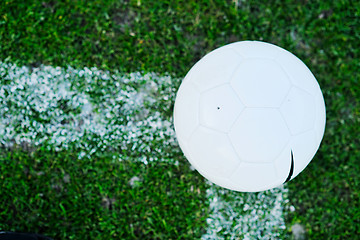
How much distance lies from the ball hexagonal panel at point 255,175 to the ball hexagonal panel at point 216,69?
22.0 inches

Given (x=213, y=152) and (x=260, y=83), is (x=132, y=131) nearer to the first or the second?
(x=213, y=152)

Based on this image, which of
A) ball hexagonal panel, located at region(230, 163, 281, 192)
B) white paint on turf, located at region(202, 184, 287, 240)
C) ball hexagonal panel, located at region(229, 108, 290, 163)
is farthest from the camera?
white paint on turf, located at region(202, 184, 287, 240)

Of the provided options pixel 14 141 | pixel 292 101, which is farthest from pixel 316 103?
pixel 14 141

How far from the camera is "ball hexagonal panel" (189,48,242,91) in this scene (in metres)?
2.10

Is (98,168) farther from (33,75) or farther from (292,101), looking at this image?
(292,101)

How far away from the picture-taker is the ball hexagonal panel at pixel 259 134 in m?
2.00

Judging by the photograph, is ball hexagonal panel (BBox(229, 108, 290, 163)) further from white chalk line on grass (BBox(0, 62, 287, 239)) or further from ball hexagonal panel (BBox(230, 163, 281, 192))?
white chalk line on grass (BBox(0, 62, 287, 239))

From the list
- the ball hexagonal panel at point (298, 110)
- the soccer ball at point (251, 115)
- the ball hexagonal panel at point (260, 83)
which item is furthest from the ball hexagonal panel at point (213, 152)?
the ball hexagonal panel at point (298, 110)

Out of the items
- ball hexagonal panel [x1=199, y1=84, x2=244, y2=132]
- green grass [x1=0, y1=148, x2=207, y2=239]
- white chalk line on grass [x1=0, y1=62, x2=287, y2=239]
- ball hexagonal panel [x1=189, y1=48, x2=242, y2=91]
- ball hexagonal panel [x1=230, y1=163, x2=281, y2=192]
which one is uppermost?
ball hexagonal panel [x1=189, y1=48, x2=242, y2=91]

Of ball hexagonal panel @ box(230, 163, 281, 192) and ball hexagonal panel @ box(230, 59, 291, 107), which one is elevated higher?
ball hexagonal panel @ box(230, 59, 291, 107)

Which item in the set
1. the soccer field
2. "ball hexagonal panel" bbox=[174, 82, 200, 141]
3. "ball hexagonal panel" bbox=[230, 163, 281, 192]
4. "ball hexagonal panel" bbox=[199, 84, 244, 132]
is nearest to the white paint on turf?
the soccer field

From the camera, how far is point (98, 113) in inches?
123

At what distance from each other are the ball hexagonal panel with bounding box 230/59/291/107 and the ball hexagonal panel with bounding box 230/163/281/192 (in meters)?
0.40

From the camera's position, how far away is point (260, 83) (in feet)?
6.61
